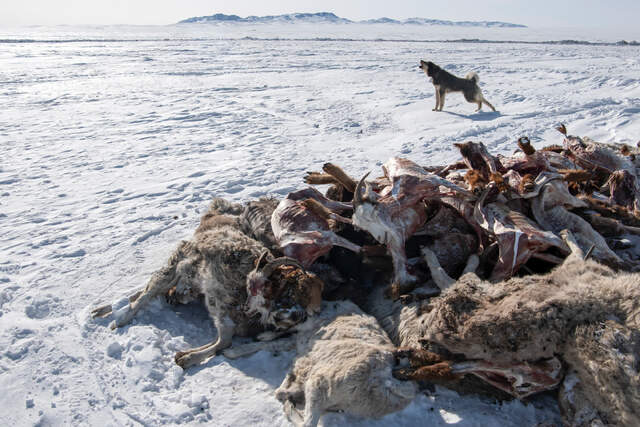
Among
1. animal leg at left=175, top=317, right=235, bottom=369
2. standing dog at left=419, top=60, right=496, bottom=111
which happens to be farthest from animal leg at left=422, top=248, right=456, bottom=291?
standing dog at left=419, top=60, right=496, bottom=111

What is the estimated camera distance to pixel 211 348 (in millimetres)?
3250

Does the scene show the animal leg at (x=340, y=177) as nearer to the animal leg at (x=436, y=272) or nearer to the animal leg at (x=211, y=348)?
the animal leg at (x=436, y=272)

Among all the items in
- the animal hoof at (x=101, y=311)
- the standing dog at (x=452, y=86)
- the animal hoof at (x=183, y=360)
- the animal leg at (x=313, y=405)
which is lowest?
the animal hoof at (x=101, y=311)

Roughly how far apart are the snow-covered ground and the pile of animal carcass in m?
0.24

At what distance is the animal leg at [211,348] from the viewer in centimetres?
315

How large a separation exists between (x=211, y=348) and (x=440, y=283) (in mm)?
1734

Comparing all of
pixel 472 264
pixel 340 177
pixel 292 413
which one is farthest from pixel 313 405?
pixel 340 177

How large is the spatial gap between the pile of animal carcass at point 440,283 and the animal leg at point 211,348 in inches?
0.4

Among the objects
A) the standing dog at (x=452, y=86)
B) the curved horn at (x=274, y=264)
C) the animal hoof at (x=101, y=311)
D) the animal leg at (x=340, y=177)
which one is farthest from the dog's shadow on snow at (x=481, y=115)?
the animal hoof at (x=101, y=311)

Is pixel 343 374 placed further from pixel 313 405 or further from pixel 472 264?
pixel 472 264

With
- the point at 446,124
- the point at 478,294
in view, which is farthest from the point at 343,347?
the point at 446,124

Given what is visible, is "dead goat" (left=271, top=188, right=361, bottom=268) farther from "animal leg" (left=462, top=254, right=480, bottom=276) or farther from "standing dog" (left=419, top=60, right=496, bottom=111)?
"standing dog" (left=419, top=60, right=496, bottom=111)

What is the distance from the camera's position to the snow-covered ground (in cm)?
291

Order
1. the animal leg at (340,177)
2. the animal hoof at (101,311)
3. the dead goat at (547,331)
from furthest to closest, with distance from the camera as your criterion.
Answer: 1. the animal leg at (340,177)
2. the animal hoof at (101,311)
3. the dead goat at (547,331)
